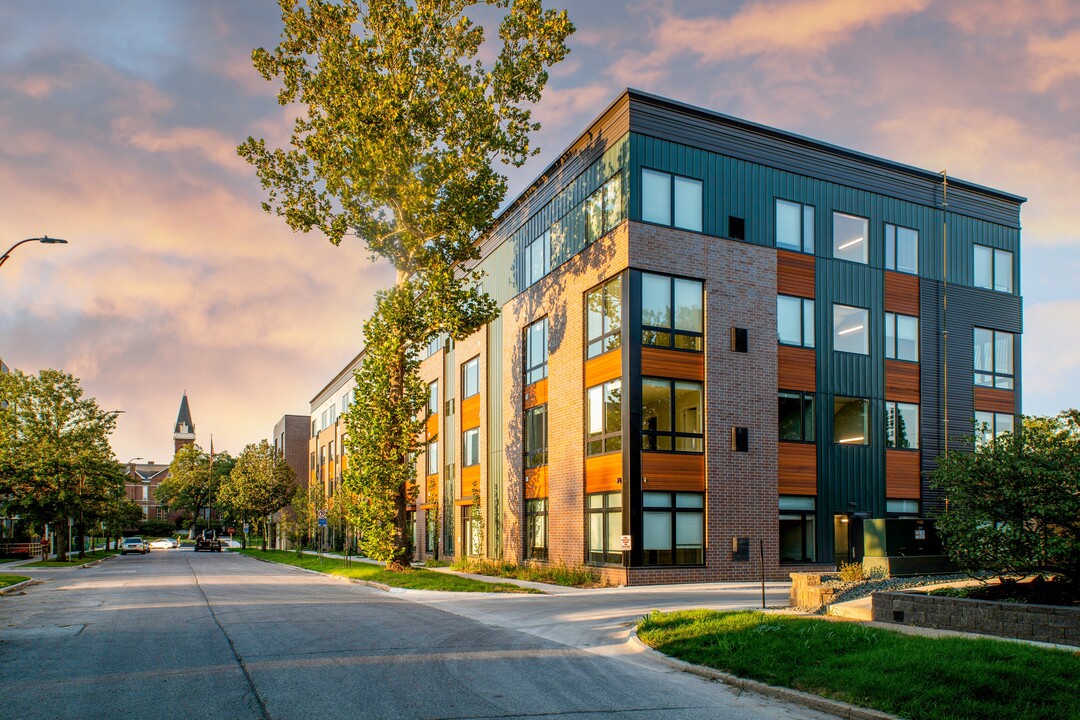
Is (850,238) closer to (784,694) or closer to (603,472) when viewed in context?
(603,472)

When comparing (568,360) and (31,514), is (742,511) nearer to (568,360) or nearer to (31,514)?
(568,360)

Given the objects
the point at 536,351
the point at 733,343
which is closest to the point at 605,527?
the point at 733,343

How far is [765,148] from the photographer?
95.6 ft

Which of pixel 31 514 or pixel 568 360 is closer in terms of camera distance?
pixel 568 360

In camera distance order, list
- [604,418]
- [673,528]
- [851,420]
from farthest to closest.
A: [851,420] < [604,418] < [673,528]

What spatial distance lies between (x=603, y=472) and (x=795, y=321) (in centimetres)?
857

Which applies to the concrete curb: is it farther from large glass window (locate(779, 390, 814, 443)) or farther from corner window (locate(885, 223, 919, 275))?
corner window (locate(885, 223, 919, 275))

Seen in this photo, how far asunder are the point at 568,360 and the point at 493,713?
21.9 meters

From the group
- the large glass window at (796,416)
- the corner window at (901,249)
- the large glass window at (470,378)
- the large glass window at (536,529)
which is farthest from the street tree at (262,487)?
the corner window at (901,249)

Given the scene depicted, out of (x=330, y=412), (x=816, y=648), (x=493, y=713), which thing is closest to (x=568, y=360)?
(x=816, y=648)

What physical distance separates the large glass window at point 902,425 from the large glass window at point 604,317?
35.7 feet

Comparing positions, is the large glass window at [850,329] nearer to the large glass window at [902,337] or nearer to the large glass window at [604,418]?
the large glass window at [902,337]

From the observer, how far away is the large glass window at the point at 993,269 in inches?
1318

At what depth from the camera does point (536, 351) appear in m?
33.2
